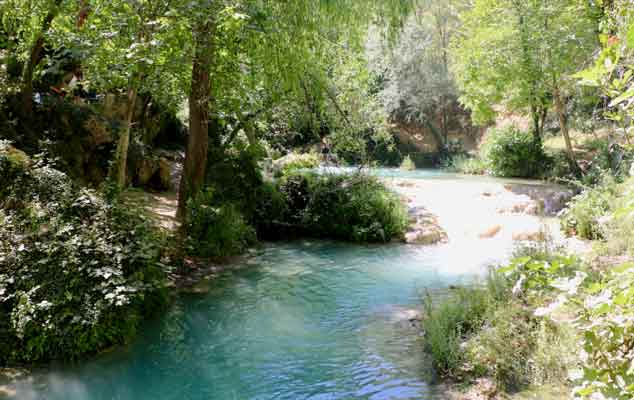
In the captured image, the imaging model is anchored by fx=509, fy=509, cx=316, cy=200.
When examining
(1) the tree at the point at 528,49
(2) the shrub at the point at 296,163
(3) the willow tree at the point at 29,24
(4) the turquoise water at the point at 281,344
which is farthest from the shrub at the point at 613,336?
(1) the tree at the point at 528,49

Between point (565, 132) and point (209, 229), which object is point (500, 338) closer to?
point (209, 229)

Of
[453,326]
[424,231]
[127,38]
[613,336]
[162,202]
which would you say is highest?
[127,38]

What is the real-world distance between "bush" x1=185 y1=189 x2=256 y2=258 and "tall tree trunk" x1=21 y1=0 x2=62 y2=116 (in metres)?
3.31

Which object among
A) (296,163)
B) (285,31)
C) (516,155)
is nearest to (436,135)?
(516,155)

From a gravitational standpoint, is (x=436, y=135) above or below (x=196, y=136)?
above

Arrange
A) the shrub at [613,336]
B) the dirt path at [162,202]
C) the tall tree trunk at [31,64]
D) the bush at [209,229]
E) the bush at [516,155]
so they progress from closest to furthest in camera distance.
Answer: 1. the shrub at [613,336]
2. the tall tree trunk at [31,64]
3. the bush at [209,229]
4. the dirt path at [162,202]
5. the bush at [516,155]

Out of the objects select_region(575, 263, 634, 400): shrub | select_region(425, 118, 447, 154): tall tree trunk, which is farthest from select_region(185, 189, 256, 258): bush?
select_region(425, 118, 447, 154): tall tree trunk

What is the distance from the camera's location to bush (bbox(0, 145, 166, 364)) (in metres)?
5.00

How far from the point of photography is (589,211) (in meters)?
9.08

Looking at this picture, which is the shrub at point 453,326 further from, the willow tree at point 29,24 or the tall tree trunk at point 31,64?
the tall tree trunk at point 31,64

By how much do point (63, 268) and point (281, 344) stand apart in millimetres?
2458

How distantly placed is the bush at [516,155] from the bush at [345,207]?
7620 mm

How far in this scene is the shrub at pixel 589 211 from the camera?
28.7 ft

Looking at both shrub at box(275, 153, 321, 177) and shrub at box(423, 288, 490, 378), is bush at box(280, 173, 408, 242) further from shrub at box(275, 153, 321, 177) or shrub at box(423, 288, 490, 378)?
shrub at box(423, 288, 490, 378)
